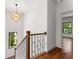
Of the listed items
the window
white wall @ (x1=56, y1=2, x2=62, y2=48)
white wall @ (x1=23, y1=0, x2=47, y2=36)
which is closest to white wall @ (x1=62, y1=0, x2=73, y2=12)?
white wall @ (x1=56, y1=2, x2=62, y2=48)

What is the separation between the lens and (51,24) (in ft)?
17.8

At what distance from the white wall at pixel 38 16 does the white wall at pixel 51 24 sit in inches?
7.7

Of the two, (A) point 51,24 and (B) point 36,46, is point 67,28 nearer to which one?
(A) point 51,24

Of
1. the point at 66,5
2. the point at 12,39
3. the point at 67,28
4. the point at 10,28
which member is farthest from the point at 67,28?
the point at 12,39

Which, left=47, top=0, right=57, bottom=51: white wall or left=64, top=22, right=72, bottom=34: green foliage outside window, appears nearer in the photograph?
left=47, top=0, right=57, bottom=51: white wall

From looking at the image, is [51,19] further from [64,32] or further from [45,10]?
[64,32]

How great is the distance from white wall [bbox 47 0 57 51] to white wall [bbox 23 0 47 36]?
20cm

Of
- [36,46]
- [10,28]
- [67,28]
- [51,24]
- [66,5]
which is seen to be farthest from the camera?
[10,28]

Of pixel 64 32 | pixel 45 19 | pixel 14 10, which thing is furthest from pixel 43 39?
pixel 14 10

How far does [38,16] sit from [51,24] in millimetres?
895

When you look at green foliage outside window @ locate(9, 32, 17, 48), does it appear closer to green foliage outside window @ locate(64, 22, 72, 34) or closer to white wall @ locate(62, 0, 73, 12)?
green foliage outside window @ locate(64, 22, 72, 34)

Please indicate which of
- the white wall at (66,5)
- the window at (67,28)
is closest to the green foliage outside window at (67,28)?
the window at (67,28)

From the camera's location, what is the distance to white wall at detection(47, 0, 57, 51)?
16.8 ft

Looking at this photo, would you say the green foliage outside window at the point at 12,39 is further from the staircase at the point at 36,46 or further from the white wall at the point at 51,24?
the white wall at the point at 51,24
